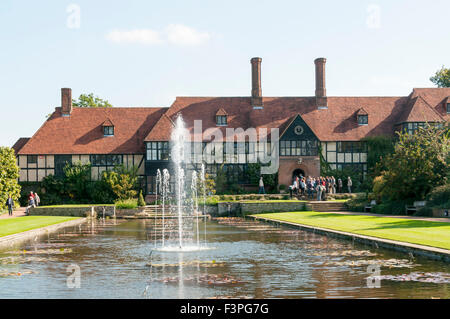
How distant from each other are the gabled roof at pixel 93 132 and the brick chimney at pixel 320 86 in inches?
574

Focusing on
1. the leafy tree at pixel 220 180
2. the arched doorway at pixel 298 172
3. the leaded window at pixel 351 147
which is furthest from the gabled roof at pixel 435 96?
the leafy tree at pixel 220 180

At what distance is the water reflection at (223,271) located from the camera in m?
10.9

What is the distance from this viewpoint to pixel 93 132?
168 feet

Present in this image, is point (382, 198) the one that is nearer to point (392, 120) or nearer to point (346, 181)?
point (346, 181)

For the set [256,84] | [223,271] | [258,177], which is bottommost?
[223,271]

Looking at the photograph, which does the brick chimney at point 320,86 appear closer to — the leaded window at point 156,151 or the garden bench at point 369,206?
the leaded window at point 156,151

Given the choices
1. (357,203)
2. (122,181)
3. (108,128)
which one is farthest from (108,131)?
(357,203)

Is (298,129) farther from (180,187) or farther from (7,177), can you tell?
(7,177)

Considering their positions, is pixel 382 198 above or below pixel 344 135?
below

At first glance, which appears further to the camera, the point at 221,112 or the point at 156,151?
the point at 221,112

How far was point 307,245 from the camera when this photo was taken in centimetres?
1870

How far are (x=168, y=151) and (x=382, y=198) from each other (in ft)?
66.9

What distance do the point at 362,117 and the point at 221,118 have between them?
12.6m
